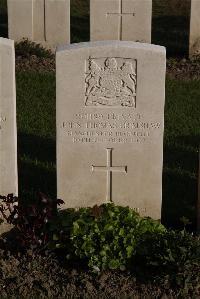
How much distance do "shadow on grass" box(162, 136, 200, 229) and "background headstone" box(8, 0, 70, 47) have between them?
4494 mm

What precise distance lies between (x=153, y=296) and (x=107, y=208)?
101cm

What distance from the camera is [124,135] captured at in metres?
5.84

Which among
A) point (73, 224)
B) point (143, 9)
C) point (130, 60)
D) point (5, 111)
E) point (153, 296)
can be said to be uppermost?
point (143, 9)

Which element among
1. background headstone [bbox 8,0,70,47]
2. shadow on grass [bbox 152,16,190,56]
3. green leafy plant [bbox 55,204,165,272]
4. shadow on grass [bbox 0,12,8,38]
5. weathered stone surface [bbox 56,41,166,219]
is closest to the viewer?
green leafy plant [bbox 55,204,165,272]

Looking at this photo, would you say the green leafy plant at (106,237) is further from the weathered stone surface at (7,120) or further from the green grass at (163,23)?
the green grass at (163,23)

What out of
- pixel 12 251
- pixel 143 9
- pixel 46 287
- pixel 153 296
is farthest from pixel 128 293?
pixel 143 9

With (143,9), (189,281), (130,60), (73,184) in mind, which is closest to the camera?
(189,281)

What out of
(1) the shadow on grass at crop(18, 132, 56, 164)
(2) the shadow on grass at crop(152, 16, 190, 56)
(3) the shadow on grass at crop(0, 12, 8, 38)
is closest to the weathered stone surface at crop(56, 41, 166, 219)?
(1) the shadow on grass at crop(18, 132, 56, 164)

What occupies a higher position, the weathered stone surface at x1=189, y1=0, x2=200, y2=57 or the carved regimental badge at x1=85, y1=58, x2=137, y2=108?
the weathered stone surface at x1=189, y1=0, x2=200, y2=57

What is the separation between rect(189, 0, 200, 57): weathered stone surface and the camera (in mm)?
12383

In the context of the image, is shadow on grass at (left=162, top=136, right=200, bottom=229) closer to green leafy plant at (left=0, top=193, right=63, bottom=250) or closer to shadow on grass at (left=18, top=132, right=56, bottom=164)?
green leafy plant at (left=0, top=193, right=63, bottom=250)

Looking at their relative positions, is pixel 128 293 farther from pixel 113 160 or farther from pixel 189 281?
pixel 113 160

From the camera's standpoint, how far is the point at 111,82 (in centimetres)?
568

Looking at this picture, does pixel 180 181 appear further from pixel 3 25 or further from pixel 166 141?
pixel 3 25
